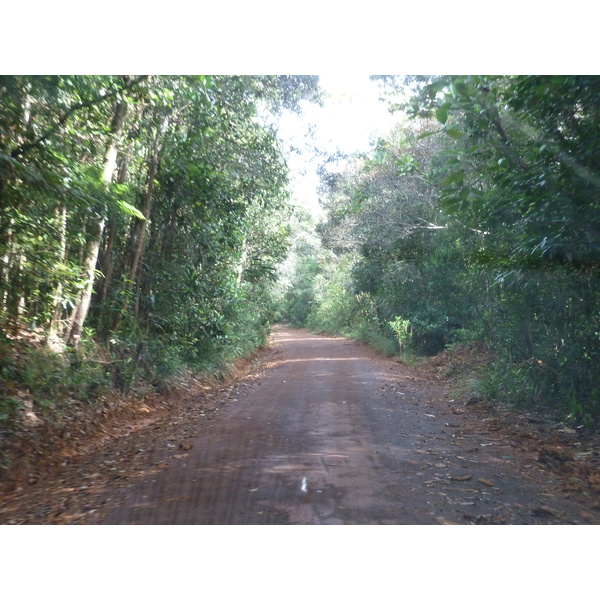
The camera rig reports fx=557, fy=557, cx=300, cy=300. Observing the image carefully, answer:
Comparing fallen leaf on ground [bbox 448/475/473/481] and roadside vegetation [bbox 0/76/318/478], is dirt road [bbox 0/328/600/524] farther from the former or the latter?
roadside vegetation [bbox 0/76/318/478]

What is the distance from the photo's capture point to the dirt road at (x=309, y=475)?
4293 millimetres

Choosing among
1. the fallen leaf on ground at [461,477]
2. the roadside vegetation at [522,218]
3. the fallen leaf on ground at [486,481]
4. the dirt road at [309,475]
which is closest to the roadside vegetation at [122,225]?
the dirt road at [309,475]

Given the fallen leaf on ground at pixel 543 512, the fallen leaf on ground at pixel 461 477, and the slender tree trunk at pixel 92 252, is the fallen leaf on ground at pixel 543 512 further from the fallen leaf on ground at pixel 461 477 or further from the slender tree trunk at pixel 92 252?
the slender tree trunk at pixel 92 252

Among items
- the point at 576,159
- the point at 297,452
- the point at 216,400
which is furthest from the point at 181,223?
the point at 576,159

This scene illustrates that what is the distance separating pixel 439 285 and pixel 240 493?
12523 mm

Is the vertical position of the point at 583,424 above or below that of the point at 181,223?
below

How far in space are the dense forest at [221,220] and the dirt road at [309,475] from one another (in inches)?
59.3

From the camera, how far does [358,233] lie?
1853 cm

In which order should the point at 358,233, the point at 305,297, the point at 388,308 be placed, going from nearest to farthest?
the point at 358,233 < the point at 388,308 < the point at 305,297

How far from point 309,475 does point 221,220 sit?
876 centimetres

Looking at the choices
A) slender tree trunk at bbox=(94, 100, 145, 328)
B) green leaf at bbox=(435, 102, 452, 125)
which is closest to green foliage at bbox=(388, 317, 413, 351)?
slender tree trunk at bbox=(94, 100, 145, 328)

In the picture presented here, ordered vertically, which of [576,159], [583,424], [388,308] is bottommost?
Result: [583,424]

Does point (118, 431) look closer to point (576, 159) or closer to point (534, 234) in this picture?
point (534, 234)

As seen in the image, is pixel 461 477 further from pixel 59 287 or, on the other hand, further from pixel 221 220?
pixel 221 220
